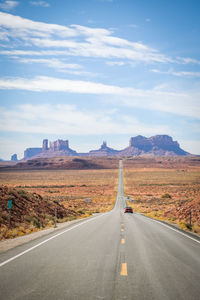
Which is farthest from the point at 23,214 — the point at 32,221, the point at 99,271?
the point at 99,271

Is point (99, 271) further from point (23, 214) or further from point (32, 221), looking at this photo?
point (23, 214)

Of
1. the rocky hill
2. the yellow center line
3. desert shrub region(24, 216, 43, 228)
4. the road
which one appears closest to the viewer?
the road

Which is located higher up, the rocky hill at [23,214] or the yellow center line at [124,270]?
the yellow center line at [124,270]

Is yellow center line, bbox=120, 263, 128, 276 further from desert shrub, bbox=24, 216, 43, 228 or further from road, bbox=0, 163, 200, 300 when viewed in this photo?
desert shrub, bbox=24, 216, 43, 228

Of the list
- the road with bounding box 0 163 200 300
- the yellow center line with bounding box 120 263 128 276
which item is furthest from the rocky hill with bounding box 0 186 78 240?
the yellow center line with bounding box 120 263 128 276

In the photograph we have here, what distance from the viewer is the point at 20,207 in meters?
21.0

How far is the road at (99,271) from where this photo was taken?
5.35 metres

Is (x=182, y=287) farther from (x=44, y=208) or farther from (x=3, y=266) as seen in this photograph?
(x=44, y=208)

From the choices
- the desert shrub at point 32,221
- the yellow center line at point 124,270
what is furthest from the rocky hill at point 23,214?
the yellow center line at point 124,270

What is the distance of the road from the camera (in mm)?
5348

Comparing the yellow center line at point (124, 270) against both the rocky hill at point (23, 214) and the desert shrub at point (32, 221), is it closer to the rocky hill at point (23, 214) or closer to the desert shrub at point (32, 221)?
the rocky hill at point (23, 214)

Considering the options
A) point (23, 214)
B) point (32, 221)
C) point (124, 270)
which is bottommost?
point (32, 221)

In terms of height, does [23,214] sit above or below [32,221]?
above

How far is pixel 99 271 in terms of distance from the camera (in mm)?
6820
